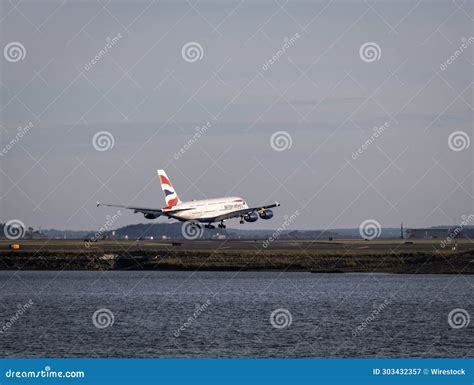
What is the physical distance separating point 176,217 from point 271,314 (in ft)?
250

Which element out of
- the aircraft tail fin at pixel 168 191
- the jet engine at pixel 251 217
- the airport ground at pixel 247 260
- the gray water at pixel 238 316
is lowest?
A: the gray water at pixel 238 316

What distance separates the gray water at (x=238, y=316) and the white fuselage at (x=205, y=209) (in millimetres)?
26900

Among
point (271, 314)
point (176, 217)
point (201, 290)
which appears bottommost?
point (271, 314)

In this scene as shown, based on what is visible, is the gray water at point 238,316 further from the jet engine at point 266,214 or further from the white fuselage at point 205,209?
the white fuselage at point 205,209

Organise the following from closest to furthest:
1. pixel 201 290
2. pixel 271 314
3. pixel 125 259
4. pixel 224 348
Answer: pixel 224 348
pixel 271 314
pixel 201 290
pixel 125 259

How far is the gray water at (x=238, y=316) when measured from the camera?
223 feet

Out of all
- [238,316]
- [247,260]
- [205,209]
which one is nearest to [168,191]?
[205,209]

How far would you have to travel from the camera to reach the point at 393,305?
96625 mm

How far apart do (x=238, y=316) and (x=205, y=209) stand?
79572 mm

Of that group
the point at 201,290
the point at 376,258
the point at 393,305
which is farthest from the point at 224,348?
the point at 376,258

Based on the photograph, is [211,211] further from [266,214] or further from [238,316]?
[238,316]

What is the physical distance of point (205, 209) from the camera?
166 meters

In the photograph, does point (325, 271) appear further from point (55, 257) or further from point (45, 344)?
point (45, 344)

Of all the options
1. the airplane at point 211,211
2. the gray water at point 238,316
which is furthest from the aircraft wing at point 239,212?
the gray water at point 238,316
